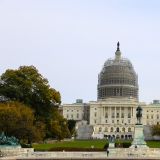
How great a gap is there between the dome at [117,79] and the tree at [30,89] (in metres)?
108

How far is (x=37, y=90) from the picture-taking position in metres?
66.3

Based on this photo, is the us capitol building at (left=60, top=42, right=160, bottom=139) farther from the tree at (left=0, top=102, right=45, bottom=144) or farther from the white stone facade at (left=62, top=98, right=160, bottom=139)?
the tree at (left=0, top=102, right=45, bottom=144)

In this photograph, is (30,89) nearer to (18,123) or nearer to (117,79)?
(18,123)

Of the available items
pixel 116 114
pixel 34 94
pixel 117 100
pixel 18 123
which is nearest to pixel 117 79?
pixel 117 100

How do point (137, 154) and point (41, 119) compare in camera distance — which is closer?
point (137, 154)

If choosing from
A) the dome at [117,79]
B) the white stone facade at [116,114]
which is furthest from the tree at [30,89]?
the dome at [117,79]

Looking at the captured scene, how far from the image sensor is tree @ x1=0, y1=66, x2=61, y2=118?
65.1 m

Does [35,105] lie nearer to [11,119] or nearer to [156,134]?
[11,119]

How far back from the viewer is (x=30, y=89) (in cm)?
6581

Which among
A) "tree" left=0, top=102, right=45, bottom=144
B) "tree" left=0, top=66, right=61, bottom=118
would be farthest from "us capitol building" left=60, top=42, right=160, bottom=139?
Answer: "tree" left=0, top=102, right=45, bottom=144

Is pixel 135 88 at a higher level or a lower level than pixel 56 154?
higher

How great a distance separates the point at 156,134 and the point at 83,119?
5644cm

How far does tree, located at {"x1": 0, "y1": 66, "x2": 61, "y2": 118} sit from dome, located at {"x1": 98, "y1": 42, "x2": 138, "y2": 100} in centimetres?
10763

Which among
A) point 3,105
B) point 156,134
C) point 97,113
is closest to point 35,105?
point 3,105
